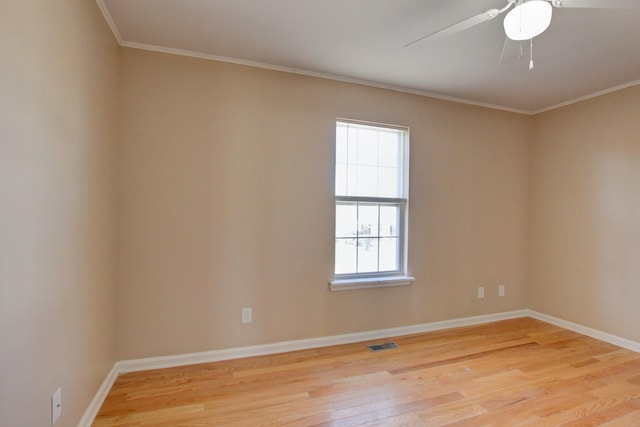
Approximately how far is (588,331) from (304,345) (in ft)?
9.68

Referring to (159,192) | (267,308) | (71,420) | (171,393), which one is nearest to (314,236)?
(267,308)

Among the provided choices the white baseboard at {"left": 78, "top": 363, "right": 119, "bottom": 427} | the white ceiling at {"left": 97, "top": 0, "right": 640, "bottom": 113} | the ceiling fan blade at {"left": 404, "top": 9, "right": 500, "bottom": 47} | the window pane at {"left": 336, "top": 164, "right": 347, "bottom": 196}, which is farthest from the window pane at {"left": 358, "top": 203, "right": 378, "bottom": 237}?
the white baseboard at {"left": 78, "top": 363, "right": 119, "bottom": 427}

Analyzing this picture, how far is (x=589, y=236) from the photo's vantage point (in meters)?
3.34

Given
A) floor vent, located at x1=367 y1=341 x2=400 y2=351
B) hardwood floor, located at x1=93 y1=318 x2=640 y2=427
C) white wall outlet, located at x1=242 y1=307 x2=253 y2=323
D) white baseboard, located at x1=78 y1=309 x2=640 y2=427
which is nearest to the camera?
hardwood floor, located at x1=93 y1=318 x2=640 y2=427

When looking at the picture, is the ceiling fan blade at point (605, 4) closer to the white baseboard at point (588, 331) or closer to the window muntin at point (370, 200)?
the window muntin at point (370, 200)

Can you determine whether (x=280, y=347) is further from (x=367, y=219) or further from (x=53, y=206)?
(x=53, y=206)

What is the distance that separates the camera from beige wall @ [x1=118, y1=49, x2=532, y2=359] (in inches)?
96.4

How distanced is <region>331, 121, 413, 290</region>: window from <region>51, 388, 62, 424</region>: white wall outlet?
1986mm

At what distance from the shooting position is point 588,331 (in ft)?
10.9

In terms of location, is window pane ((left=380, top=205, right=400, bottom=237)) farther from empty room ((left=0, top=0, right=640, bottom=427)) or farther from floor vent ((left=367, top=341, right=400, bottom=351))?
floor vent ((left=367, top=341, right=400, bottom=351))

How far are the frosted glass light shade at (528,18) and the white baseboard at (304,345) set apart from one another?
2607mm

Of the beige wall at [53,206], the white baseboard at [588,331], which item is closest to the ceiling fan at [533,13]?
the beige wall at [53,206]

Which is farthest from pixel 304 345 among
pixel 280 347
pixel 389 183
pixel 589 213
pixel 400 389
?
A: pixel 589 213

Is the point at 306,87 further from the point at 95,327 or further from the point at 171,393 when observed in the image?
the point at 171,393
